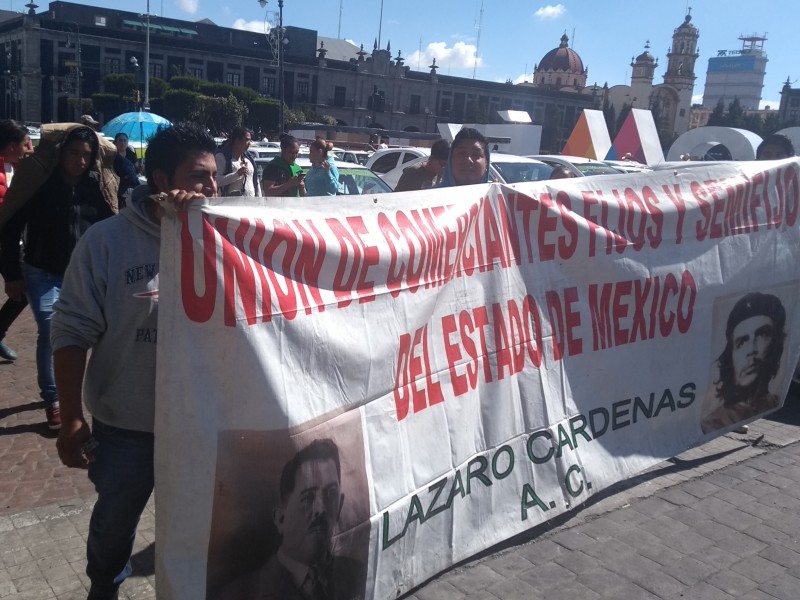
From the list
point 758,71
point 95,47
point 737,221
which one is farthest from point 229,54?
point 758,71

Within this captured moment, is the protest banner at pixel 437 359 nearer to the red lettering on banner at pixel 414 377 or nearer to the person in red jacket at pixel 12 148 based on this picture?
the red lettering on banner at pixel 414 377

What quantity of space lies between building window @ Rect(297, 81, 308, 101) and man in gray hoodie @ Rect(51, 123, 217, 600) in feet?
260

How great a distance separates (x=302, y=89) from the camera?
7969cm

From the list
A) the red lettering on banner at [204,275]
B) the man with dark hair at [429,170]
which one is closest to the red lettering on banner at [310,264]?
A: the red lettering on banner at [204,275]

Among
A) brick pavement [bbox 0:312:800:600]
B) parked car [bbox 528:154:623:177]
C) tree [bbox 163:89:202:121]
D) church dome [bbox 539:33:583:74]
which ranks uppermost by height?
church dome [bbox 539:33:583:74]

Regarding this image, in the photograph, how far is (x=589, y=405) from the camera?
411cm

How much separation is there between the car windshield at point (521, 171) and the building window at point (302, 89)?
69.3 m

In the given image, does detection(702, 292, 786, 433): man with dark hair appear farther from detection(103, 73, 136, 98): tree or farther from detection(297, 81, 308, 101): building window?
detection(297, 81, 308, 101): building window

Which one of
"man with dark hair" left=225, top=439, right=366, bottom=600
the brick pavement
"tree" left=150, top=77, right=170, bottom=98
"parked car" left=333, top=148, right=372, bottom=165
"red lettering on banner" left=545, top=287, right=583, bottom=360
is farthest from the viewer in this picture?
"tree" left=150, top=77, right=170, bottom=98

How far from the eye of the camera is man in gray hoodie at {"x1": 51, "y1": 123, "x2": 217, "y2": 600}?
8.23 feet

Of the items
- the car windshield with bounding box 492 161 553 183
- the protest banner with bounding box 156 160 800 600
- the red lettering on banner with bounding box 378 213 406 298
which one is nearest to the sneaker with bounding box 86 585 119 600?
the protest banner with bounding box 156 160 800 600

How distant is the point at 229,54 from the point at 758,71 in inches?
5709

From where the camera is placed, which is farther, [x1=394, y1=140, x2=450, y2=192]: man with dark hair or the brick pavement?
[x1=394, y1=140, x2=450, y2=192]: man with dark hair

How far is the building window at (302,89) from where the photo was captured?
260ft
